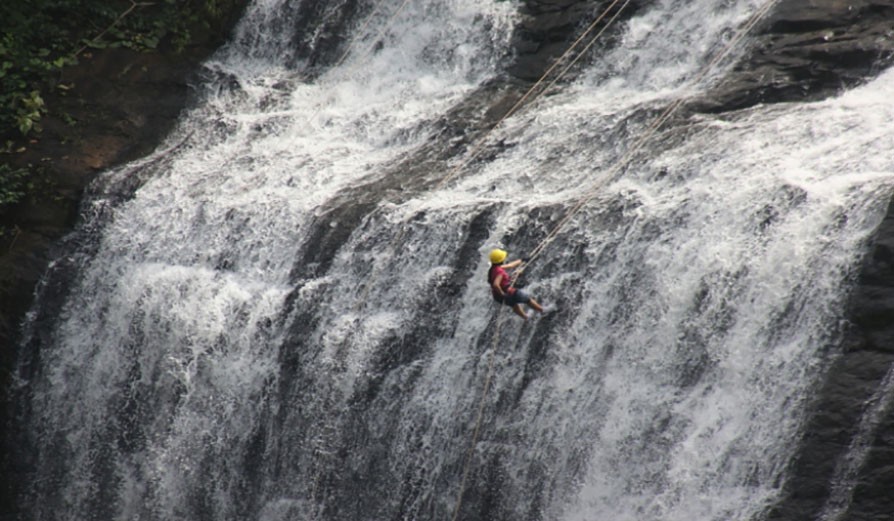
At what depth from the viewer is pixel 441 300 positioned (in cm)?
1206

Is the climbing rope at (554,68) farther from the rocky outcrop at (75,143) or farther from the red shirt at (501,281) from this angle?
the rocky outcrop at (75,143)

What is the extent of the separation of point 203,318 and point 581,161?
4709 mm

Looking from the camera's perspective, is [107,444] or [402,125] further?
[402,125]

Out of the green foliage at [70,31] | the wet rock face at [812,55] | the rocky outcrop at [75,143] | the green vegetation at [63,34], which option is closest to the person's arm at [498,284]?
the wet rock face at [812,55]

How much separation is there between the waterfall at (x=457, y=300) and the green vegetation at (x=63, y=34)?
1684 mm

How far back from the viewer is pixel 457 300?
472 inches

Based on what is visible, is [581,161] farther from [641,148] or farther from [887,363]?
[887,363]

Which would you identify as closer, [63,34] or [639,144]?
Answer: [639,144]

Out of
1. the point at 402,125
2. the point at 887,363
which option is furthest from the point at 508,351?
the point at 402,125

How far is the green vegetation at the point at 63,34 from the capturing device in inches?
639

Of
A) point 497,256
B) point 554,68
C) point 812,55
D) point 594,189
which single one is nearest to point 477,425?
point 497,256

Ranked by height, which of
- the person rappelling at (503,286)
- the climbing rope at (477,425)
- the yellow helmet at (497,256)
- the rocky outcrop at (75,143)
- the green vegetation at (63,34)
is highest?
the green vegetation at (63,34)

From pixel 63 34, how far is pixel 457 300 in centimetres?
882

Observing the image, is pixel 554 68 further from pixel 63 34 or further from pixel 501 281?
pixel 63 34
